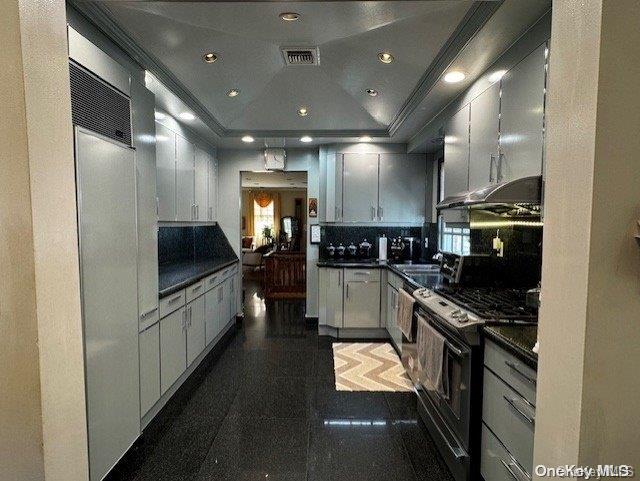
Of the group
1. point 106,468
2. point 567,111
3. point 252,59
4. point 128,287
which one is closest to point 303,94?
point 252,59

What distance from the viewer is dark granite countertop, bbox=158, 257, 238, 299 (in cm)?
276

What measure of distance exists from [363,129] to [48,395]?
3.94 metres

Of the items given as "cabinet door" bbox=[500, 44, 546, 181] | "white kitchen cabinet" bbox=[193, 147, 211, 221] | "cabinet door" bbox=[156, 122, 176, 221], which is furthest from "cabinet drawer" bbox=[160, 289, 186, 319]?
"cabinet door" bbox=[500, 44, 546, 181]

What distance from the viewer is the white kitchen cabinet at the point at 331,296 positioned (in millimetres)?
4383

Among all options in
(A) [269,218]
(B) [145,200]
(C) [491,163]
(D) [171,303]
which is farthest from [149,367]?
(A) [269,218]

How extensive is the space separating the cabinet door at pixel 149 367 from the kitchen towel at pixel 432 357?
183 centimetres

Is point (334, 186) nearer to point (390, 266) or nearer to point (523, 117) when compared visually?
point (390, 266)

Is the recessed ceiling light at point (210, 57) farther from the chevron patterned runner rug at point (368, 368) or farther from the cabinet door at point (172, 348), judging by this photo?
the chevron patterned runner rug at point (368, 368)

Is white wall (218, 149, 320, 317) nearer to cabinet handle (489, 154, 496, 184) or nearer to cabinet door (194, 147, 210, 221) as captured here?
cabinet door (194, 147, 210, 221)

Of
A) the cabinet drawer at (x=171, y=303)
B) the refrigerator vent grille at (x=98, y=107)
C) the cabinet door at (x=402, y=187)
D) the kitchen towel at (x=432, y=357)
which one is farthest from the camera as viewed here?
the cabinet door at (x=402, y=187)

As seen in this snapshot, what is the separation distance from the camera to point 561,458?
854 mm

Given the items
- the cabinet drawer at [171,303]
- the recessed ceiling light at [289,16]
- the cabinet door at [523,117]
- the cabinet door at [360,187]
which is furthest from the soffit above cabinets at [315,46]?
the cabinet drawer at [171,303]

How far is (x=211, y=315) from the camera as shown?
3.80 m

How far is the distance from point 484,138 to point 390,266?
2.00m
